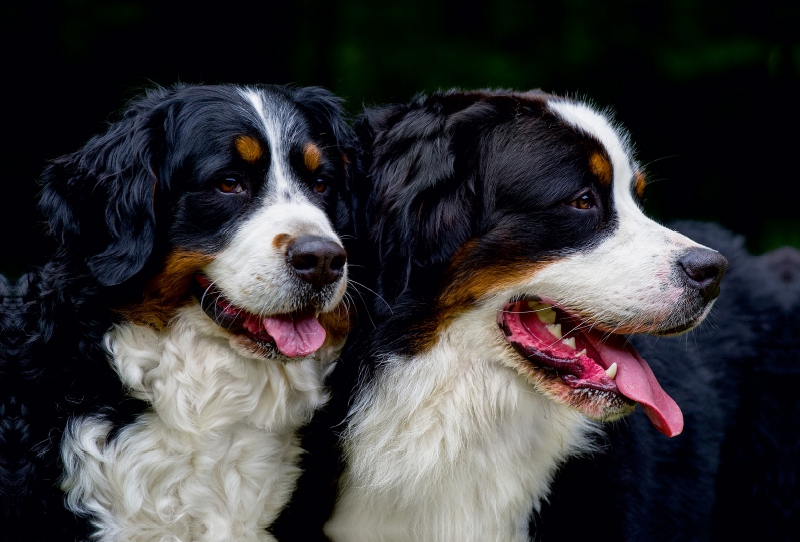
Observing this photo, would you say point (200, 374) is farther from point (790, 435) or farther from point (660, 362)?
point (790, 435)

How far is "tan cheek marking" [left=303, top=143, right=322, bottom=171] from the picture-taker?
302cm

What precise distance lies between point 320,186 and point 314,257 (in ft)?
1.48

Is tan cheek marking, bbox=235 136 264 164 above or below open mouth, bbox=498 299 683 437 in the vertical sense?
above

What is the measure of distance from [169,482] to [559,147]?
163 centimetres

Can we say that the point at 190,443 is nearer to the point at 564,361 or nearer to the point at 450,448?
the point at 450,448

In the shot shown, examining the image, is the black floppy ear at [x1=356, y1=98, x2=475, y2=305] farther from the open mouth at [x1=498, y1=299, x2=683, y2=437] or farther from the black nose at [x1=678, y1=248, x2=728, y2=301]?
the black nose at [x1=678, y1=248, x2=728, y2=301]

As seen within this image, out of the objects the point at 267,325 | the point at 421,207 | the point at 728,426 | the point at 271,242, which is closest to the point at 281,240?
the point at 271,242

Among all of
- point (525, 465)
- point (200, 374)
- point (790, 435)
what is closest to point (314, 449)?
point (200, 374)

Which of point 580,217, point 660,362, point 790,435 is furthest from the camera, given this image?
point 790,435

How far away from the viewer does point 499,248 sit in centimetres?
296

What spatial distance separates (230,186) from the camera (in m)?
2.92

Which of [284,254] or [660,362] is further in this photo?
[660,362]

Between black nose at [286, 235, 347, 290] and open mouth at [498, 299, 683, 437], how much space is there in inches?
23.1

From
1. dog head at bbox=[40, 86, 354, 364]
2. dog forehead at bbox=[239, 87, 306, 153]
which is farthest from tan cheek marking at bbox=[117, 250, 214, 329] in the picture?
dog forehead at bbox=[239, 87, 306, 153]
